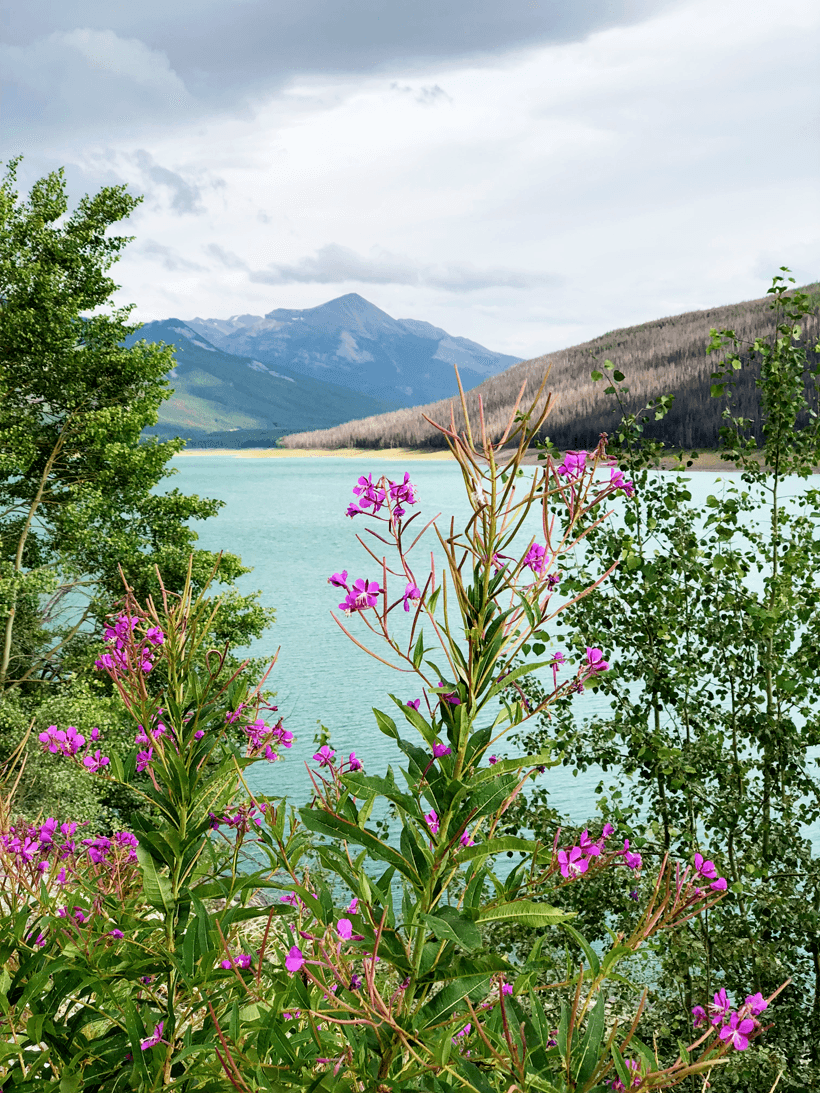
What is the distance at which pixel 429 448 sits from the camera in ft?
395

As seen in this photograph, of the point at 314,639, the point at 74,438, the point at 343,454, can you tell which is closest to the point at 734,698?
the point at 74,438

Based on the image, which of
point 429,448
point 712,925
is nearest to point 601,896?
point 712,925

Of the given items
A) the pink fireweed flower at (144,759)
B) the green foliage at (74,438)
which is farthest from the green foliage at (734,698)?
the green foliage at (74,438)

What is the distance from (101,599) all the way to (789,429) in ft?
46.1

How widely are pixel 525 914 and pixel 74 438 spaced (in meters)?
16.5

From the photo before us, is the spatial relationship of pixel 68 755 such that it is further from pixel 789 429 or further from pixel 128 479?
pixel 128 479

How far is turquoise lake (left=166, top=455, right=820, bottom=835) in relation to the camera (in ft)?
56.0

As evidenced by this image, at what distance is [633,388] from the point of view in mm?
105875

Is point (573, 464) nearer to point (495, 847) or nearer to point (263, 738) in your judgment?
point (495, 847)

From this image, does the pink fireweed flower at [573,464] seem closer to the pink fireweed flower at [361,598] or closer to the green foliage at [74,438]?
the pink fireweed flower at [361,598]

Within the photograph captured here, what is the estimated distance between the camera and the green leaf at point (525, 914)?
1469 mm

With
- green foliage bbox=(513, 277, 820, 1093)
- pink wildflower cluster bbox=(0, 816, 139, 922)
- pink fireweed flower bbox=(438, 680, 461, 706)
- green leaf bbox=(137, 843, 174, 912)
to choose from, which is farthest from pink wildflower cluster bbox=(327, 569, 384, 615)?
green foliage bbox=(513, 277, 820, 1093)

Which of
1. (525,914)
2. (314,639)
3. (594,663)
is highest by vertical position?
(594,663)

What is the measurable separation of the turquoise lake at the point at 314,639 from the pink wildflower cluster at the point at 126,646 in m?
0.82
